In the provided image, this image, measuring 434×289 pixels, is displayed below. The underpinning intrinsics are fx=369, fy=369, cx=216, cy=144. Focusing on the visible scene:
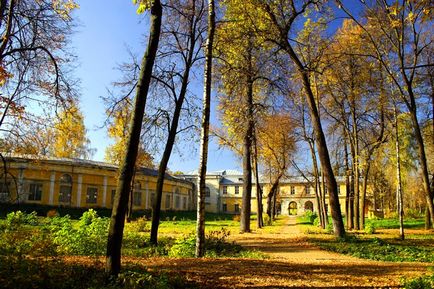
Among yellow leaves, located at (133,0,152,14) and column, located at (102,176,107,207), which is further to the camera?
column, located at (102,176,107,207)

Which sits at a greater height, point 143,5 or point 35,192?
point 143,5

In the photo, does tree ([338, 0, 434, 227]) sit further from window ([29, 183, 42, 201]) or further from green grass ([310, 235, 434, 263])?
window ([29, 183, 42, 201])

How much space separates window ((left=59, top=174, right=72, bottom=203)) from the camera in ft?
135

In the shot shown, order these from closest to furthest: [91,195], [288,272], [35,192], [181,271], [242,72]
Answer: [181,271]
[288,272]
[242,72]
[35,192]
[91,195]

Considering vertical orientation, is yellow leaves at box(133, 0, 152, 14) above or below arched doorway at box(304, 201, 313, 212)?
above

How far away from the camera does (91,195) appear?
144 ft

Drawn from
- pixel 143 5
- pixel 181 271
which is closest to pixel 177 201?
pixel 181 271

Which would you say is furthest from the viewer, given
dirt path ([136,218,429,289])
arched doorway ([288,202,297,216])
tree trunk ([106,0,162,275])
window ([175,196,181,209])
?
arched doorway ([288,202,297,216])

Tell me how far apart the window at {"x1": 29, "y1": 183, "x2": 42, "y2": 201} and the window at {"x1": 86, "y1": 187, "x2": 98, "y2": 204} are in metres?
5.37

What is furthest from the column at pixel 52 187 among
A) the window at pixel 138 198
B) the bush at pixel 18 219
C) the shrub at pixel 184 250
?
the shrub at pixel 184 250

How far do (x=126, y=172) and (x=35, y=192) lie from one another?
3769cm

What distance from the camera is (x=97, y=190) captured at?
44469 millimetres

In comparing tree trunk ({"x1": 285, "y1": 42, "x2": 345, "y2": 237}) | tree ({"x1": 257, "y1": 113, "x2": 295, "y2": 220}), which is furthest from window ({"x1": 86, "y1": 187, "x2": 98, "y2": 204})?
tree trunk ({"x1": 285, "y1": 42, "x2": 345, "y2": 237})

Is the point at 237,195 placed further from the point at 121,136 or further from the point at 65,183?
the point at 121,136
